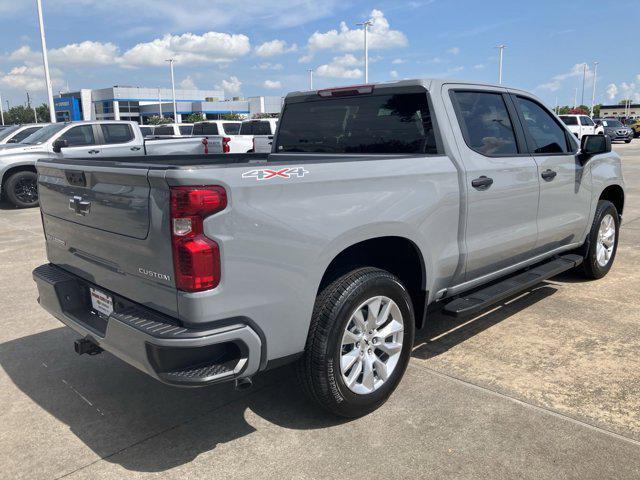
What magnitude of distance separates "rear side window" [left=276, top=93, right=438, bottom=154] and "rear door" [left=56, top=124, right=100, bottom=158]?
886cm

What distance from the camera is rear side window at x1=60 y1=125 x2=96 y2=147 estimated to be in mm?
12289

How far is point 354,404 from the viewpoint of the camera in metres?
3.10

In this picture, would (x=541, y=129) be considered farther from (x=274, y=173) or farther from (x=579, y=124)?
(x=579, y=124)

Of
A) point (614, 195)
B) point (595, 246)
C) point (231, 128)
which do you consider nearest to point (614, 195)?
point (614, 195)

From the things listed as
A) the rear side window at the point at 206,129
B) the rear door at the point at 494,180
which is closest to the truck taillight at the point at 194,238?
the rear door at the point at 494,180

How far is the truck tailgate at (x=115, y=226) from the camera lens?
2539mm

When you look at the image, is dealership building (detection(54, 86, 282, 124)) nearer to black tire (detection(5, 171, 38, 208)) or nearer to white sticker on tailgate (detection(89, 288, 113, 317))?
black tire (detection(5, 171, 38, 208))

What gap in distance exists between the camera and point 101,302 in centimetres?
311

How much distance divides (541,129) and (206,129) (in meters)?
18.8

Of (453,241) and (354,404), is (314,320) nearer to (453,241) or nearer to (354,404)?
(354,404)

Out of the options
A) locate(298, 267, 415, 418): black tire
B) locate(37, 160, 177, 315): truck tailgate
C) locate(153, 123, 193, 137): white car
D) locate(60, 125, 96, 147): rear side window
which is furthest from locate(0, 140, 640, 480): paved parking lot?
locate(153, 123, 193, 137): white car

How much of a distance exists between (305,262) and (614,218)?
444 centimetres

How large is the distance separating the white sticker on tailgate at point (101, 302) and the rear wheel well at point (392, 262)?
1.14m

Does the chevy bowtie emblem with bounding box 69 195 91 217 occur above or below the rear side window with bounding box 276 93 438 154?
below
